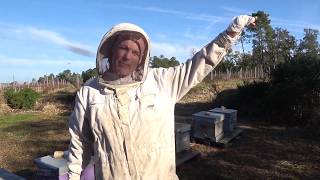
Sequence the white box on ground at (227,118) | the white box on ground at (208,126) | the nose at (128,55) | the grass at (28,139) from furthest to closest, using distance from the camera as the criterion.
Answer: the white box on ground at (227,118)
the white box on ground at (208,126)
the grass at (28,139)
the nose at (128,55)

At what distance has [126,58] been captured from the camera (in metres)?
2.64

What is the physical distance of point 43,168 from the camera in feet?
18.6

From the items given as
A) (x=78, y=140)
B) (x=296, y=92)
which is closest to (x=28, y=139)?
(x=296, y=92)

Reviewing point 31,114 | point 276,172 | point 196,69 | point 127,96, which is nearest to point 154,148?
point 127,96

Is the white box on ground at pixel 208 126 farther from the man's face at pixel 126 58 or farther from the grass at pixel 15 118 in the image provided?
the grass at pixel 15 118

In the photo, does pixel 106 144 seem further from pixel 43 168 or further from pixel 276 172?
pixel 276 172

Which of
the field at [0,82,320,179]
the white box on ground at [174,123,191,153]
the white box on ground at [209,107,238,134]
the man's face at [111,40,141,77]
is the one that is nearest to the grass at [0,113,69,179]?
the field at [0,82,320,179]

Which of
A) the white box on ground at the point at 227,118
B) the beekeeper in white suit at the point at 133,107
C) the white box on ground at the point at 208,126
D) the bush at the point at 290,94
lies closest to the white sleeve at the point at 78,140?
the beekeeper in white suit at the point at 133,107

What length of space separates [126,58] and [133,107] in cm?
31

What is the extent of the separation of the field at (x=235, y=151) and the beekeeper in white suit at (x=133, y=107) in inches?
224

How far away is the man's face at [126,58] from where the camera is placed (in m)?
2.65

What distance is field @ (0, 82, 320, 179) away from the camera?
27.8 ft

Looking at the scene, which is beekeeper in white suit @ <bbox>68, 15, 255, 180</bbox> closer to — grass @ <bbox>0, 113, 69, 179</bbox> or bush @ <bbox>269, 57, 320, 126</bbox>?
grass @ <bbox>0, 113, 69, 179</bbox>

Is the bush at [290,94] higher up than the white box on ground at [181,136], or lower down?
higher up
